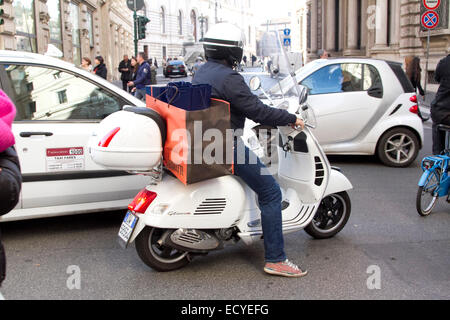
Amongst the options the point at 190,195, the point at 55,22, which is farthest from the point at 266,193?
the point at 55,22

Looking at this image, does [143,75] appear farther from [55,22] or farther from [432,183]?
[432,183]

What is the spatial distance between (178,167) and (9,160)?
1668mm

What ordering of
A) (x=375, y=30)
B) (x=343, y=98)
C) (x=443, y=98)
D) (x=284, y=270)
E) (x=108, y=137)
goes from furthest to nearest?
1. (x=375, y=30)
2. (x=343, y=98)
3. (x=443, y=98)
4. (x=284, y=270)
5. (x=108, y=137)

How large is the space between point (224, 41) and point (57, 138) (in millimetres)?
1908

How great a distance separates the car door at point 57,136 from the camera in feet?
15.4

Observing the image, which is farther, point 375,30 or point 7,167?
point 375,30

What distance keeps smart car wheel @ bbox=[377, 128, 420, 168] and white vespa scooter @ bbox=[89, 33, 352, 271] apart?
13.4ft

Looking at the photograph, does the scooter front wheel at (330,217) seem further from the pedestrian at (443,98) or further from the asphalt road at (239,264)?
the pedestrian at (443,98)


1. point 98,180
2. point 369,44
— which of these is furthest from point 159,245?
point 369,44

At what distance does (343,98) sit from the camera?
8234mm

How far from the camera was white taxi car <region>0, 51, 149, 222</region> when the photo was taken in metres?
4.71

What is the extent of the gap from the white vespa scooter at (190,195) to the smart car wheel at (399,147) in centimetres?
408

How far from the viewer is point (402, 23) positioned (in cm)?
2359

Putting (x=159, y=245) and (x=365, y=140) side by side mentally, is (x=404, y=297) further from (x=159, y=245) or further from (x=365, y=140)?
(x=365, y=140)
